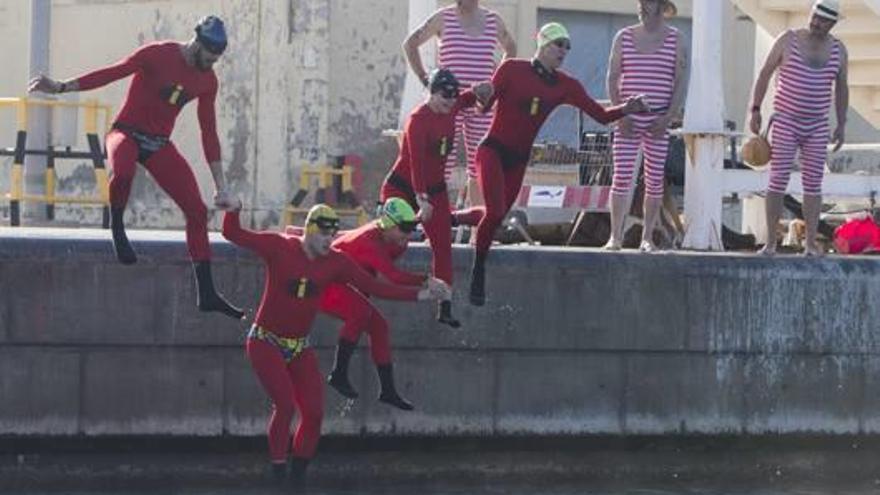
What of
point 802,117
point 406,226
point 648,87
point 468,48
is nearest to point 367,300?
point 406,226

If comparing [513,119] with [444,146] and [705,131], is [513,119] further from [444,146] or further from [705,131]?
[705,131]

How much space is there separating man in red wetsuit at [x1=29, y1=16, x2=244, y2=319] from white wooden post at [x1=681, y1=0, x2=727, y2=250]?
164 inches

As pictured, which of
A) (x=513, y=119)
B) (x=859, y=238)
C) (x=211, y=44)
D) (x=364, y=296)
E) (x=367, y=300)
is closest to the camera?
(x=211, y=44)

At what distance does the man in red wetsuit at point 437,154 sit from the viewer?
46.0 feet

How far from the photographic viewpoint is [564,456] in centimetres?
1566

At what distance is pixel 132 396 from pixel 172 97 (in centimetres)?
216

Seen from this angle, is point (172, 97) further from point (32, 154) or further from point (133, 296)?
point (32, 154)

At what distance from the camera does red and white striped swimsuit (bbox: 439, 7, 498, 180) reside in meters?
15.1

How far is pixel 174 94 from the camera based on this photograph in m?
13.7

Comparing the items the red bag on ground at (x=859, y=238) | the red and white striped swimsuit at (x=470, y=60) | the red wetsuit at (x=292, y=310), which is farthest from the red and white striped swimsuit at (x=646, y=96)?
the red wetsuit at (x=292, y=310)

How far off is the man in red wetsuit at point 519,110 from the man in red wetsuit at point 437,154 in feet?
0.88

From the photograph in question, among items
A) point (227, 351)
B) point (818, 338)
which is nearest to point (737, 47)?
point (818, 338)

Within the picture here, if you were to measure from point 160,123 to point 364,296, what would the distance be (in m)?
1.73

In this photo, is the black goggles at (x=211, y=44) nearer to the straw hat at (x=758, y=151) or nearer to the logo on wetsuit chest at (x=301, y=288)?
the logo on wetsuit chest at (x=301, y=288)
